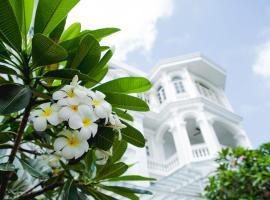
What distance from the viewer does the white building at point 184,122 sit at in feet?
30.9

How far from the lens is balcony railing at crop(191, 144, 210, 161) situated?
10008 millimetres

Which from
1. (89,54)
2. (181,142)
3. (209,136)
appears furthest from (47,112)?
(209,136)

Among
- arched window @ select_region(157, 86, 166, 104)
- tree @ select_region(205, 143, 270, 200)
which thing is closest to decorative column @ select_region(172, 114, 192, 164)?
arched window @ select_region(157, 86, 166, 104)

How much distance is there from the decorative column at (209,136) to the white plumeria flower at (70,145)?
9807 mm

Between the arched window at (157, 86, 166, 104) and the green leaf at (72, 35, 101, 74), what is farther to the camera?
the arched window at (157, 86, 166, 104)

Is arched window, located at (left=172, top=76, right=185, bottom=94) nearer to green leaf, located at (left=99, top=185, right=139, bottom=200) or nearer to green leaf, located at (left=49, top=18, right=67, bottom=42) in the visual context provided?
green leaf, located at (left=99, top=185, right=139, bottom=200)

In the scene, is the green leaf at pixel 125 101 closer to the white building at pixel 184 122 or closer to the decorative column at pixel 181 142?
Answer: the white building at pixel 184 122

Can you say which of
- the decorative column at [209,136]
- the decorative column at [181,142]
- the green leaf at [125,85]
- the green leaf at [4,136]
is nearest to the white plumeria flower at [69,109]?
the green leaf at [125,85]

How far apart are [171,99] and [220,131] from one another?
4318mm

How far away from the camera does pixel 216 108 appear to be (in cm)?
1255

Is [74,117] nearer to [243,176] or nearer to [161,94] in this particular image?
[243,176]

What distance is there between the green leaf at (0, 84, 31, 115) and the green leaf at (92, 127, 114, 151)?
0.29 meters

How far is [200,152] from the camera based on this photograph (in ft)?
33.8

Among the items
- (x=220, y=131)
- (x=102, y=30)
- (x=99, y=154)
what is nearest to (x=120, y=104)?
(x=99, y=154)
